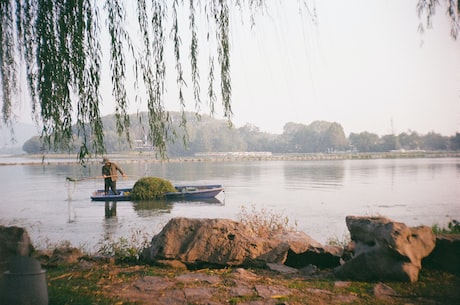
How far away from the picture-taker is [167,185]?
28938 mm

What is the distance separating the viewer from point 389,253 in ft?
19.4

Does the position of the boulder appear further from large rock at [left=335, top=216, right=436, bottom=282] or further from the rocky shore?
large rock at [left=335, top=216, right=436, bottom=282]

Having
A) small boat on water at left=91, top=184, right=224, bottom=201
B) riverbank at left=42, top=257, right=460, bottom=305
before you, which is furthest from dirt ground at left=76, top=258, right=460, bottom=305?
small boat on water at left=91, top=184, right=224, bottom=201

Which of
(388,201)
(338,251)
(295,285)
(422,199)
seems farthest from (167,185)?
(295,285)

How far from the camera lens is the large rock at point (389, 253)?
5762 mm

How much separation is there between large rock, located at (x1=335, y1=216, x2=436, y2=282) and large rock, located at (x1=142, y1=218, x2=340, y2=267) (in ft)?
4.01

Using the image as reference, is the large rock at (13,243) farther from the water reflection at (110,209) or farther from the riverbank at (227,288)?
the water reflection at (110,209)

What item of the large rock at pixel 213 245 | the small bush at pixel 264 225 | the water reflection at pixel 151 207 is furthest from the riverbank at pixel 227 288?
the water reflection at pixel 151 207

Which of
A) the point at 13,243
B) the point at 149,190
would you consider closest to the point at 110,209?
the point at 149,190

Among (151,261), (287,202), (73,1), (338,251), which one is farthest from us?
(287,202)

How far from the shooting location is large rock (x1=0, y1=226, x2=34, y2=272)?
22.0ft

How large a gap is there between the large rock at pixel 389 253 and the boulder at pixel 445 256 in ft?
0.54

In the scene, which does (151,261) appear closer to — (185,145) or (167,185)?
(185,145)

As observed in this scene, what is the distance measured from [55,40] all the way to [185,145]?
1.53m
